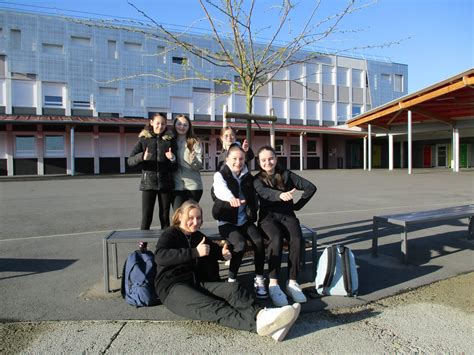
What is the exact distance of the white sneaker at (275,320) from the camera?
274cm

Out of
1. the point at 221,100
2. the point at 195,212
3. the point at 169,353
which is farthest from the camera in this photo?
the point at 221,100

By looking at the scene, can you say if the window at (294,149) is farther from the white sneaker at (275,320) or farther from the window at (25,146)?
the white sneaker at (275,320)

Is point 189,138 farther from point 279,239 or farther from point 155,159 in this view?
point 279,239

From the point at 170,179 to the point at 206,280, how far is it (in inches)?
61.6

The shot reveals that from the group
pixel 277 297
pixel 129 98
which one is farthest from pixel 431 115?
pixel 277 297

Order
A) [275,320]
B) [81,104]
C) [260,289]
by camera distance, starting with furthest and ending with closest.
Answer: [81,104]
[260,289]
[275,320]

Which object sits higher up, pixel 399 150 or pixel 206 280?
pixel 399 150

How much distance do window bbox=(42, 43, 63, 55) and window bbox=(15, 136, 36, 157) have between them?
6.74 metres

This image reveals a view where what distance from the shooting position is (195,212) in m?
3.41

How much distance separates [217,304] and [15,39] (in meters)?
30.3

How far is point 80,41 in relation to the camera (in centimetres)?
2886

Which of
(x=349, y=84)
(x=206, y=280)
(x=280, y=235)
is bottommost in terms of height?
(x=206, y=280)

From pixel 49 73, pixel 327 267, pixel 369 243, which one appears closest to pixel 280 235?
pixel 327 267

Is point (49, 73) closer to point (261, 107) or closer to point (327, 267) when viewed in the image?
point (261, 107)
